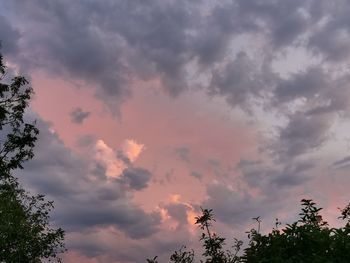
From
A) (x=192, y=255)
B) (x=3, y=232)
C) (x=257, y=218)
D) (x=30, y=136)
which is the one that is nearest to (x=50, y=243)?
(x=3, y=232)

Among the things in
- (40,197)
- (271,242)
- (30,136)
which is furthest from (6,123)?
(271,242)

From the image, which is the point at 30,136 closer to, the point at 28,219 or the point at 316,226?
the point at 28,219

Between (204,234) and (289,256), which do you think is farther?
(204,234)

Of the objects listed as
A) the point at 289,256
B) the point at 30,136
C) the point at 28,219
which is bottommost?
the point at 289,256

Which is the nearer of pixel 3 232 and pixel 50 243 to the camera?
pixel 3 232

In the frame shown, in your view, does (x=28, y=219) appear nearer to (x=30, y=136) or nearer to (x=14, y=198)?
(x=14, y=198)

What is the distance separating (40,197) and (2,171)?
510 cm

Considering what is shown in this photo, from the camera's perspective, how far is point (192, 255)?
87.5 feet

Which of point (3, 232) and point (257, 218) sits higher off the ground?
point (3, 232)

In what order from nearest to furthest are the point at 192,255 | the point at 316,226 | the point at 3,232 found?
the point at 316,226, the point at 192,255, the point at 3,232

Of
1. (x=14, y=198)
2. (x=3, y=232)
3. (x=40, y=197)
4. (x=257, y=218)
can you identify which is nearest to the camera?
(x=257, y=218)

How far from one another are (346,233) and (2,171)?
1375 inches

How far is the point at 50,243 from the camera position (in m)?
39.2

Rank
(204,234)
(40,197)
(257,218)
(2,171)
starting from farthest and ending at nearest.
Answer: (2,171), (40,197), (204,234), (257,218)
